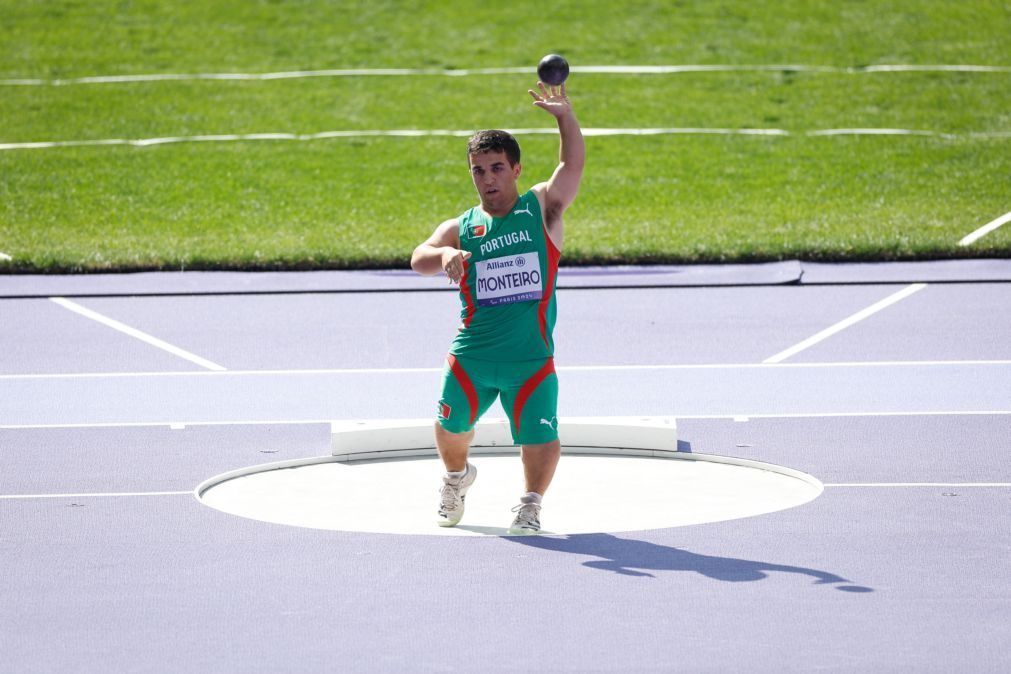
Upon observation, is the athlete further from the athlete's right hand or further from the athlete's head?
the athlete's right hand

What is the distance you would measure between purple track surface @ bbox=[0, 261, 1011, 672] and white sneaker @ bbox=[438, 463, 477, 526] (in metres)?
0.33

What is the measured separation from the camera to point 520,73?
2570cm

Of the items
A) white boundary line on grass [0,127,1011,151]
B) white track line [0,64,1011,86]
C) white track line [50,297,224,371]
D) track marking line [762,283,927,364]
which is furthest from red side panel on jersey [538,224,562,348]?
white track line [0,64,1011,86]

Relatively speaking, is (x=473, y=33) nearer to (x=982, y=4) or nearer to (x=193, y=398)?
(x=982, y=4)

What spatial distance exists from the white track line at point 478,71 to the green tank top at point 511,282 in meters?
18.4

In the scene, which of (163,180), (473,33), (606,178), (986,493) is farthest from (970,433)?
(473,33)

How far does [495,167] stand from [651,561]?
187cm

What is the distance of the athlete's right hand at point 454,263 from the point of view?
6.94 metres

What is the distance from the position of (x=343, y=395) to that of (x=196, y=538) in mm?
3522

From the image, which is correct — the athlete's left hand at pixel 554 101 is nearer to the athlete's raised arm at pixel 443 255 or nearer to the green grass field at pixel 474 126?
the athlete's raised arm at pixel 443 255

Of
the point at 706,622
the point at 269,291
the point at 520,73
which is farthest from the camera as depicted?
the point at 520,73

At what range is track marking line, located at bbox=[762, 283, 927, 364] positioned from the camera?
1198cm

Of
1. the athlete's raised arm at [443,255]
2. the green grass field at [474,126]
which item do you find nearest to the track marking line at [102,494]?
the athlete's raised arm at [443,255]

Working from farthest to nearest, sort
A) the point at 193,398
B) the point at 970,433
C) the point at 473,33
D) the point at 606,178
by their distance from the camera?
the point at 473,33, the point at 606,178, the point at 193,398, the point at 970,433
